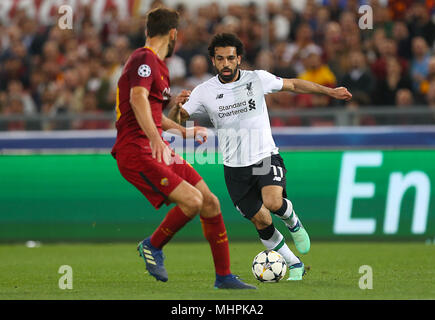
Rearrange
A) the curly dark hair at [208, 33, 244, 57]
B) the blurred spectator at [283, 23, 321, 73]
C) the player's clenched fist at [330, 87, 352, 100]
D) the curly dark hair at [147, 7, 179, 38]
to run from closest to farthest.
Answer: the curly dark hair at [147, 7, 179, 38], the player's clenched fist at [330, 87, 352, 100], the curly dark hair at [208, 33, 244, 57], the blurred spectator at [283, 23, 321, 73]

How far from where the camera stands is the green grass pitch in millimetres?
7379

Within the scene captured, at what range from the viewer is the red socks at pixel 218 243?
7.65 m

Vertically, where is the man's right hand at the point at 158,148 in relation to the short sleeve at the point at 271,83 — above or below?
below

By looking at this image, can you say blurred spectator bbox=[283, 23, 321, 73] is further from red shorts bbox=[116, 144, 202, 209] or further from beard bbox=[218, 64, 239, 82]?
red shorts bbox=[116, 144, 202, 209]

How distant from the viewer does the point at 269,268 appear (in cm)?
832

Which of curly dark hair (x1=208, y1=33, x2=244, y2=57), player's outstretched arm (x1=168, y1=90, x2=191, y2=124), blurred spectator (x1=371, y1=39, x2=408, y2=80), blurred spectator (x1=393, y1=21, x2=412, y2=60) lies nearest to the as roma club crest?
player's outstretched arm (x1=168, y1=90, x2=191, y2=124)

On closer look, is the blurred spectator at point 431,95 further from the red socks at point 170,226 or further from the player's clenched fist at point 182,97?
the red socks at point 170,226

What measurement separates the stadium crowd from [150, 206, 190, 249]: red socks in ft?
19.7

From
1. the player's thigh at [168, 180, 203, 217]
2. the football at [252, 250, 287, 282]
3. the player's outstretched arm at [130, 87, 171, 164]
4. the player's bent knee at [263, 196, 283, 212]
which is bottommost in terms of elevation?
the football at [252, 250, 287, 282]

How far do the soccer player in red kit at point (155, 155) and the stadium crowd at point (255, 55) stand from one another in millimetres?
6111

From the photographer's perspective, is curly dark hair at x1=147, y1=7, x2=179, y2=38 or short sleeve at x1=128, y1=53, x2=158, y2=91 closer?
short sleeve at x1=128, y1=53, x2=158, y2=91

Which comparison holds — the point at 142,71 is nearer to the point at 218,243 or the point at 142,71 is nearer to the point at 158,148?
the point at 158,148

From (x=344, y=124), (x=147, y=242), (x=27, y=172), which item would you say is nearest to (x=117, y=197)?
(x=27, y=172)

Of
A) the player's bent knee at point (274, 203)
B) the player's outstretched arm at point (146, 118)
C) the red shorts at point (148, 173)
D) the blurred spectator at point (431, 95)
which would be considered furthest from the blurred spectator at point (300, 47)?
the player's outstretched arm at point (146, 118)
